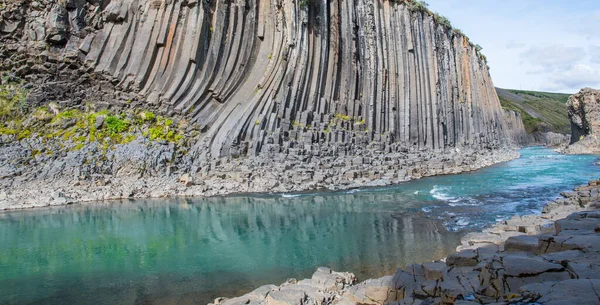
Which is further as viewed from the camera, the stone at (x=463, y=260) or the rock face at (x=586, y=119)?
the rock face at (x=586, y=119)

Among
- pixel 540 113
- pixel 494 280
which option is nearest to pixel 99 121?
pixel 494 280

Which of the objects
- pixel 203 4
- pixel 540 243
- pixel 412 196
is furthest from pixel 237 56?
pixel 540 243

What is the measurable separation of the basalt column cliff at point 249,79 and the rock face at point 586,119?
52.5ft

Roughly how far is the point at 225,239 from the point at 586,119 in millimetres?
45213

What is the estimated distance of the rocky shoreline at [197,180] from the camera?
820 inches

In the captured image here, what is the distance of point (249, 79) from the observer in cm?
2983

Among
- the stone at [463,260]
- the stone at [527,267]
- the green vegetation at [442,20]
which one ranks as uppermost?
the green vegetation at [442,20]

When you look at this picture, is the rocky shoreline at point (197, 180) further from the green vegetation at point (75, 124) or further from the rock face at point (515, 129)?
the rock face at point (515, 129)

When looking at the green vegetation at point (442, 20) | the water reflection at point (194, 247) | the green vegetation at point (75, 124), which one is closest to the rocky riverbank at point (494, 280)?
the water reflection at point (194, 247)

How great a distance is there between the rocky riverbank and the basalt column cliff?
49.7 feet

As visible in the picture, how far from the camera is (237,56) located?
29875 mm

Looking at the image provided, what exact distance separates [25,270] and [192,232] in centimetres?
502

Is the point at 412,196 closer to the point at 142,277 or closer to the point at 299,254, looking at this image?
the point at 299,254

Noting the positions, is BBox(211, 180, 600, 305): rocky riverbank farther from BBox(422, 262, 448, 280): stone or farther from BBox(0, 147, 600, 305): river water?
BBox(0, 147, 600, 305): river water
